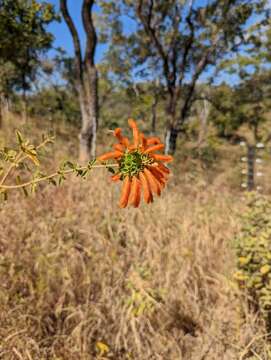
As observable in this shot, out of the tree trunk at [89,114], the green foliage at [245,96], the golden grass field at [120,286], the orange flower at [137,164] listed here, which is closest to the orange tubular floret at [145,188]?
the orange flower at [137,164]

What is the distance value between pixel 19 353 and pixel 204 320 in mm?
912

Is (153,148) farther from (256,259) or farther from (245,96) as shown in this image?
(245,96)

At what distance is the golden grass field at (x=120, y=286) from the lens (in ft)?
5.19

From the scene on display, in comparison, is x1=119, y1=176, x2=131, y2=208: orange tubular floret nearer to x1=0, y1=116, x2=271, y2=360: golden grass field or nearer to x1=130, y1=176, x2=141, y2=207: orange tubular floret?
x1=130, y1=176, x2=141, y2=207: orange tubular floret

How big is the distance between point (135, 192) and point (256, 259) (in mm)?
1219

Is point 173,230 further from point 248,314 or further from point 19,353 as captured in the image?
point 19,353

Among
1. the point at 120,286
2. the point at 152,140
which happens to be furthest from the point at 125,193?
the point at 120,286

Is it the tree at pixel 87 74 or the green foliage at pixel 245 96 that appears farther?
the green foliage at pixel 245 96

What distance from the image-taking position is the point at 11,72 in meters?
16.0

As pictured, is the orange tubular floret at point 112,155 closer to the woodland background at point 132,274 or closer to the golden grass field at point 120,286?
the woodland background at point 132,274

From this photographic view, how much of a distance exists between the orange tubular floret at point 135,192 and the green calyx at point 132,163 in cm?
2

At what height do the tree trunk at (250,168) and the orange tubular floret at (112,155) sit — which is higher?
the orange tubular floret at (112,155)

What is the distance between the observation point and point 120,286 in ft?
6.40

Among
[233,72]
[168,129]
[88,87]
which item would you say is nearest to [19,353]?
[88,87]
